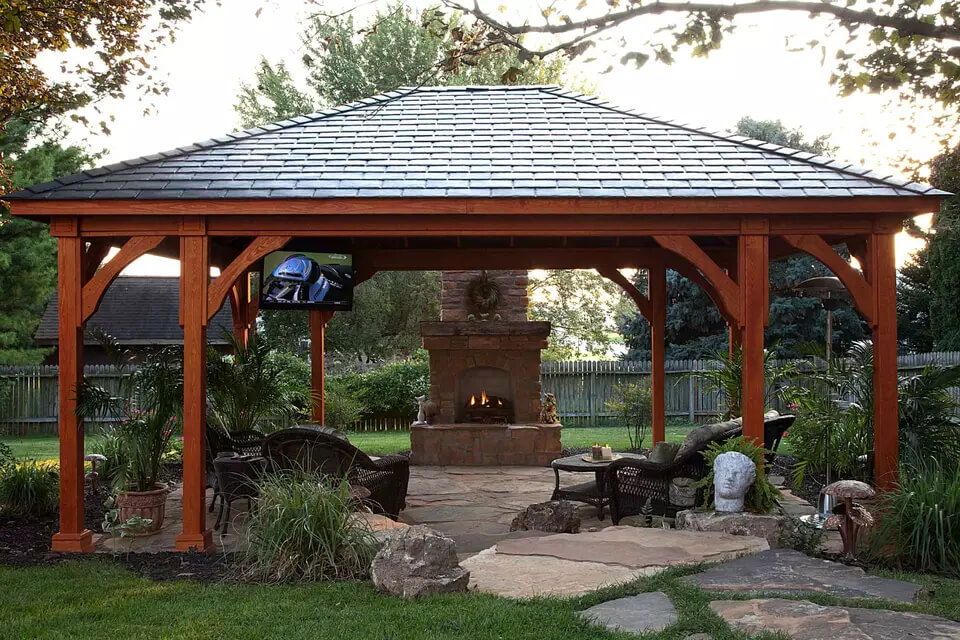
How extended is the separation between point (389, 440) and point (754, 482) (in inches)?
373

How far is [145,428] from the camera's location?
727 cm

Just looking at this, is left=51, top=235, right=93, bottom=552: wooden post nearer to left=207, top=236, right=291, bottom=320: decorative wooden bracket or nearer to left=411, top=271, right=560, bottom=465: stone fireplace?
left=207, top=236, right=291, bottom=320: decorative wooden bracket

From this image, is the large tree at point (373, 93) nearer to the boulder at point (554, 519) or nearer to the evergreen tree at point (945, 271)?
the evergreen tree at point (945, 271)

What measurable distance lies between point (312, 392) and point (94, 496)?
3186 millimetres

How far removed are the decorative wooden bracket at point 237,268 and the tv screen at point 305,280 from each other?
31.9 inches

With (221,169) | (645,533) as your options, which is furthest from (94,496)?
(645,533)

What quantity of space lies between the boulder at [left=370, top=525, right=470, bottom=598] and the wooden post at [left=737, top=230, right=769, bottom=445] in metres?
3.11

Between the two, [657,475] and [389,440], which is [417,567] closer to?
[657,475]

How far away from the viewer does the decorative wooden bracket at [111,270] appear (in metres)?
6.86

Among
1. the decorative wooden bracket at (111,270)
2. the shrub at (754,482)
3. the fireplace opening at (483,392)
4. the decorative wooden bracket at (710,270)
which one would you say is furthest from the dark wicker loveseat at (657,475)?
the fireplace opening at (483,392)

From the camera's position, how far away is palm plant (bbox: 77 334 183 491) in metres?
7.15

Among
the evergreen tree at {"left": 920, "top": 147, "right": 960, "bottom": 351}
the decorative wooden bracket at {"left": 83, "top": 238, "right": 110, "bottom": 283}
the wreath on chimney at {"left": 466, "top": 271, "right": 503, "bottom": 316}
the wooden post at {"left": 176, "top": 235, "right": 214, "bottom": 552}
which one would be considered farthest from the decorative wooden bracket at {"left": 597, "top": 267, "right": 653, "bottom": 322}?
the evergreen tree at {"left": 920, "top": 147, "right": 960, "bottom": 351}

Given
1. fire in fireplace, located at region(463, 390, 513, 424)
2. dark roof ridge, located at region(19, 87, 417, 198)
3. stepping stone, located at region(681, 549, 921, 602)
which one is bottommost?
stepping stone, located at region(681, 549, 921, 602)

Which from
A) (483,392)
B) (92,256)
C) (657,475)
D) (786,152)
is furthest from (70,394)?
(483,392)
